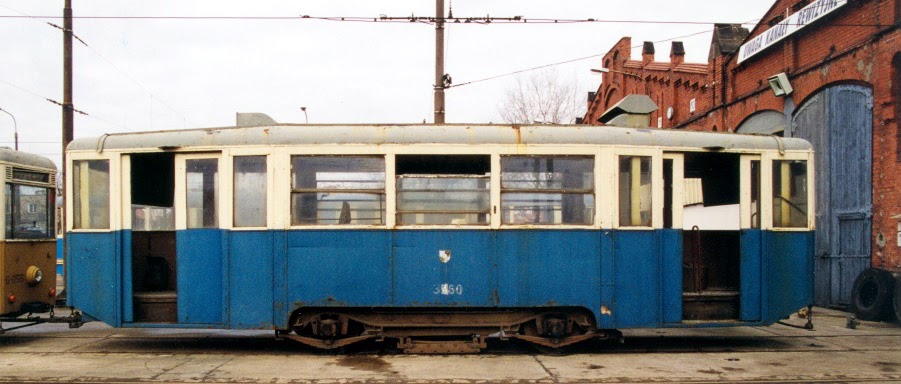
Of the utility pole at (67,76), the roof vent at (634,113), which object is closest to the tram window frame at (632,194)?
the roof vent at (634,113)

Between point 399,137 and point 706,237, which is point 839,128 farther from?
point 399,137

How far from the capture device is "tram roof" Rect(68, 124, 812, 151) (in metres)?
8.62

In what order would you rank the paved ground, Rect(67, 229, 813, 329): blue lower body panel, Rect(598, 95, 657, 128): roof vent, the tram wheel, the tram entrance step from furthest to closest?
the tram wheel < Rect(598, 95, 657, 128): roof vent < the tram entrance step < Rect(67, 229, 813, 329): blue lower body panel < the paved ground

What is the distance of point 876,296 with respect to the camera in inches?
474

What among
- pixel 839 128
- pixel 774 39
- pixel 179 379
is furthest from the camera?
pixel 774 39

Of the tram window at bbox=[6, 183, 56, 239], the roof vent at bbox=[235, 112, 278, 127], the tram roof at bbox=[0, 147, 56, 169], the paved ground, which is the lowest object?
the paved ground

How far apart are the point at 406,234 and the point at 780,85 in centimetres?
1091

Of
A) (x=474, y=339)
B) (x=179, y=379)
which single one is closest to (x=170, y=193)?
(x=179, y=379)

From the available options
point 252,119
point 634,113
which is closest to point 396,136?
point 252,119

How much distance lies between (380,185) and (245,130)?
184 centimetres

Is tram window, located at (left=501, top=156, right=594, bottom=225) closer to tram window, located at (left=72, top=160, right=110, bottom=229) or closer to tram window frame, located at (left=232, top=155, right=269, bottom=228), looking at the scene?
tram window frame, located at (left=232, top=155, right=269, bottom=228)

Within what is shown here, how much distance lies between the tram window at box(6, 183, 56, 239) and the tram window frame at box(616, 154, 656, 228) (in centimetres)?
820

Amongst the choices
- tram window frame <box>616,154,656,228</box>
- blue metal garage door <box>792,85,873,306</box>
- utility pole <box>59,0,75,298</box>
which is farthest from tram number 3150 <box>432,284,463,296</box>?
utility pole <box>59,0,75,298</box>

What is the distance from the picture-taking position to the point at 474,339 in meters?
8.73
